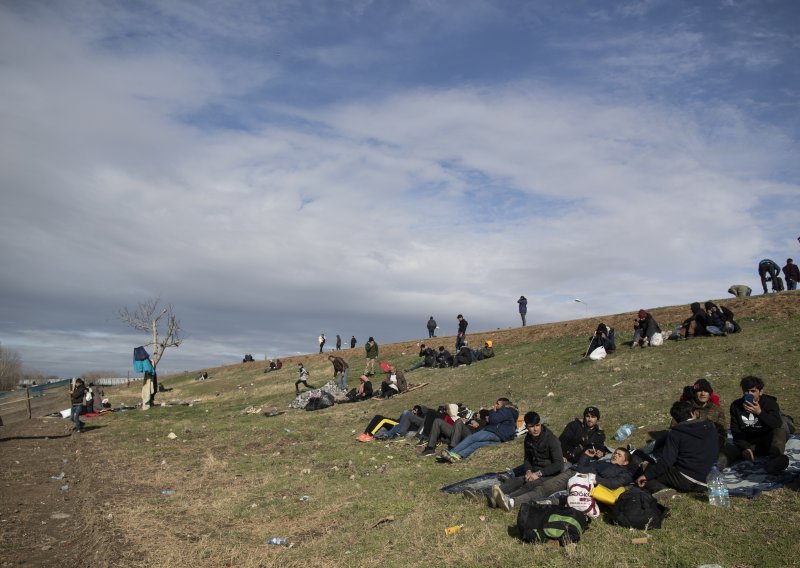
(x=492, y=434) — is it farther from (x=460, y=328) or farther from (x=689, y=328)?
(x=460, y=328)

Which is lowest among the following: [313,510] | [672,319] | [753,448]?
[313,510]

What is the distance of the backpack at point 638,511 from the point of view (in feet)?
23.1

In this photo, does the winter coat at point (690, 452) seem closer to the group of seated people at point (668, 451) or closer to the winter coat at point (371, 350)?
the group of seated people at point (668, 451)

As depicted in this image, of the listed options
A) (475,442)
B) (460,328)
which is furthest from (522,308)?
(475,442)

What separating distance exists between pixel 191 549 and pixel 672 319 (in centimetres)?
2419

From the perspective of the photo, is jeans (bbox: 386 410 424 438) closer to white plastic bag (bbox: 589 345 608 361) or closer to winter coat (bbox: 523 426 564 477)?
winter coat (bbox: 523 426 564 477)

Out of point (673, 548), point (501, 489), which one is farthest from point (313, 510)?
point (673, 548)

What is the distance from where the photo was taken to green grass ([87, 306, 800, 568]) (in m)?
6.80

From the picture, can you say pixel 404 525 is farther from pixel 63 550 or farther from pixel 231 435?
pixel 231 435

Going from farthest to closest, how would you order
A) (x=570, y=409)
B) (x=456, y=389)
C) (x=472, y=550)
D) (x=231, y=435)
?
(x=456, y=389) → (x=231, y=435) → (x=570, y=409) → (x=472, y=550)

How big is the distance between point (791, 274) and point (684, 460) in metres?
24.6

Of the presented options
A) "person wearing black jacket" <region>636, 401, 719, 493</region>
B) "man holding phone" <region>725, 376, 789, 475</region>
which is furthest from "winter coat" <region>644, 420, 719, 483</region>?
"man holding phone" <region>725, 376, 789, 475</region>

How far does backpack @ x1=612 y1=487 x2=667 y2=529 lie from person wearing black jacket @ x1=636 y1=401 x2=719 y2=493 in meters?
0.82

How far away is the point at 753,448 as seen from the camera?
8.91 metres
